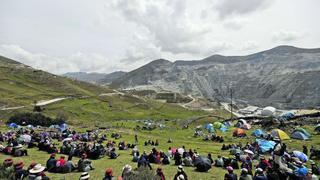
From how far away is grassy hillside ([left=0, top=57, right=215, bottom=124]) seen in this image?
113 metres

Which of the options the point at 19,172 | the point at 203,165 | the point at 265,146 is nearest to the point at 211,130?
the point at 265,146

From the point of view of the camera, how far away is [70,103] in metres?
129

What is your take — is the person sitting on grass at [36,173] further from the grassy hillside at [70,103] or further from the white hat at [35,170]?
the grassy hillside at [70,103]

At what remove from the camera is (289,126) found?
61156 millimetres

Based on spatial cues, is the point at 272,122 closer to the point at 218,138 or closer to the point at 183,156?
the point at 218,138

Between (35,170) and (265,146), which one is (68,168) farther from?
(265,146)

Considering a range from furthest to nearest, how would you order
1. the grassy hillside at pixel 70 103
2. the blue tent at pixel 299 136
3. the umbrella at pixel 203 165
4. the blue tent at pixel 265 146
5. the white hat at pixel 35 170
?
the grassy hillside at pixel 70 103, the blue tent at pixel 299 136, the blue tent at pixel 265 146, the umbrella at pixel 203 165, the white hat at pixel 35 170

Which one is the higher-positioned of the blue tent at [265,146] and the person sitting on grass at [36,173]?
the person sitting on grass at [36,173]

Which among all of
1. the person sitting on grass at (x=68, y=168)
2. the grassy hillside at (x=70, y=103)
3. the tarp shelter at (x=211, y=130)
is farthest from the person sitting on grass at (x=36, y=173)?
the grassy hillside at (x=70, y=103)

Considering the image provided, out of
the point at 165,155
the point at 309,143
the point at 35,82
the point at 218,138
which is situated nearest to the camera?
the point at 165,155

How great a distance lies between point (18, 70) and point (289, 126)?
175651mm

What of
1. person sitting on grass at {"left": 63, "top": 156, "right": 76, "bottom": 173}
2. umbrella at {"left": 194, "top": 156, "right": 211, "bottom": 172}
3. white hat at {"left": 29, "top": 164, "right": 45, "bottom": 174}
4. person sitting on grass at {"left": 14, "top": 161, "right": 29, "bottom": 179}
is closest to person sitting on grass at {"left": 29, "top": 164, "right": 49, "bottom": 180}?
white hat at {"left": 29, "top": 164, "right": 45, "bottom": 174}

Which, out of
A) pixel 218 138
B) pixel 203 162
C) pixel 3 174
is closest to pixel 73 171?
pixel 3 174

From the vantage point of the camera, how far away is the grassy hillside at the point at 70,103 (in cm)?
11294
